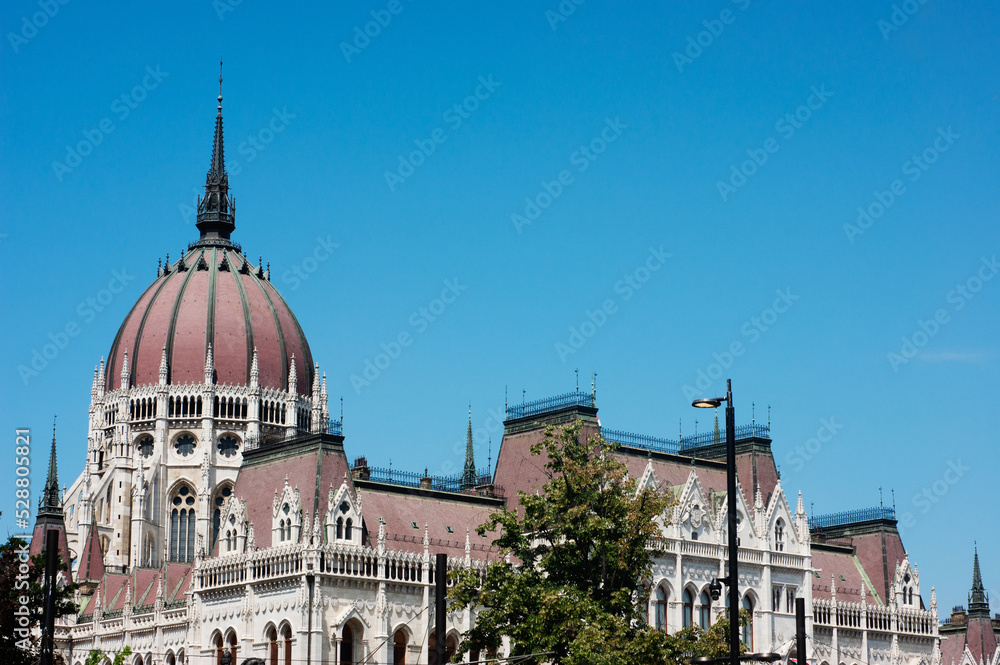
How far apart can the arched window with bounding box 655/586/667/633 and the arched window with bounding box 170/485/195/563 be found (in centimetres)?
4119

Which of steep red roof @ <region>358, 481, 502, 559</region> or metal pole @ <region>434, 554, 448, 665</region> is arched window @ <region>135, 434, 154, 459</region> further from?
metal pole @ <region>434, 554, 448, 665</region>

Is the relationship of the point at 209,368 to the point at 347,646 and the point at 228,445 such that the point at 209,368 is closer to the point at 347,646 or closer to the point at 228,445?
the point at 228,445

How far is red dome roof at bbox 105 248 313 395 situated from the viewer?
402 feet

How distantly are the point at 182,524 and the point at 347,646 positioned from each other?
40.0 m

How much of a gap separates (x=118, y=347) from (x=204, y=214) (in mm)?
13850

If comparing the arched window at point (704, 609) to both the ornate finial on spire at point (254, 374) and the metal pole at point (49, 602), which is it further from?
the metal pole at point (49, 602)

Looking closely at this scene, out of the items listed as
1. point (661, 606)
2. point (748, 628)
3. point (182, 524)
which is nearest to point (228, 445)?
point (182, 524)

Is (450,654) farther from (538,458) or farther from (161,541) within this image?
(161,541)

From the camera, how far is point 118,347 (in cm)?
12581

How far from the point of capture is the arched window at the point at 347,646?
83.4 metres

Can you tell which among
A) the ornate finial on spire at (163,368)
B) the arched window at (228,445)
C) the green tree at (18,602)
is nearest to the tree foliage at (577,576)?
the green tree at (18,602)

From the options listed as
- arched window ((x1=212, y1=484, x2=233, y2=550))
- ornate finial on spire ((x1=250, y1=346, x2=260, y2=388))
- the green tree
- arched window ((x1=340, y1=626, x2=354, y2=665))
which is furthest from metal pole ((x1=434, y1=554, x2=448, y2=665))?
ornate finial on spire ((x1=250, y1=346, x2=260, y2=388))

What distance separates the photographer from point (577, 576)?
73.6m

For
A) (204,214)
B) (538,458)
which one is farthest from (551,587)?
(204,214)
